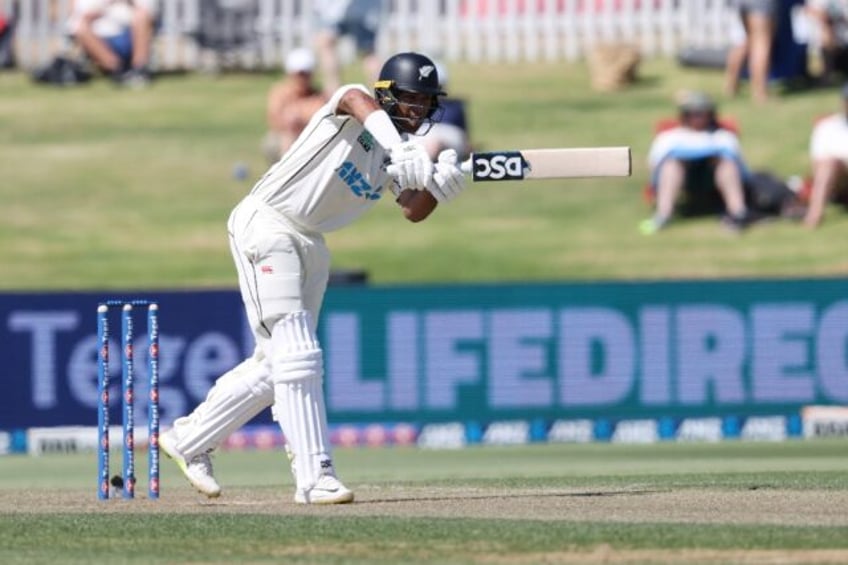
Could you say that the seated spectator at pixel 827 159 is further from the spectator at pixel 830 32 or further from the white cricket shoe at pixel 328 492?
the white cricket shoe at pixel 328 492

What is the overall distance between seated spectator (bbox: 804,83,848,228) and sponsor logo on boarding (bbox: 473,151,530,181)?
8.93m

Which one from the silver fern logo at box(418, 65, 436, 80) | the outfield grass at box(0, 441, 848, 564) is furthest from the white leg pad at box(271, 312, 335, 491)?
the silver fern logo at box(418, 65, 436, 80)

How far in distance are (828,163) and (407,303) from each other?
3979 millimetres

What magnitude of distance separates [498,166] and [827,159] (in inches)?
356

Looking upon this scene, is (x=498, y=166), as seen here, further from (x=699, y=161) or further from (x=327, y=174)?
(x=699, y=161)

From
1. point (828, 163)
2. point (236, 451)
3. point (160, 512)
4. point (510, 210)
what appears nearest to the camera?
point (160, 512)

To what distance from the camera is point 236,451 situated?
1445cm

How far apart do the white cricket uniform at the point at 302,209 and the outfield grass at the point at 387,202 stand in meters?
8.19

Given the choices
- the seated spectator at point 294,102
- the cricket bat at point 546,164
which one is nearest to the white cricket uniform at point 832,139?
the seated spectator at point 294,102

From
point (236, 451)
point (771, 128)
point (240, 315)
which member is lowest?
point (236, 451)

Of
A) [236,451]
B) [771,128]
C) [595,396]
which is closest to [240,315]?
[236,451]

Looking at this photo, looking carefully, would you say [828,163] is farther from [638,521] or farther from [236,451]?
[638,521]

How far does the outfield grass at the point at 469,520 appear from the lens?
20.8 ft

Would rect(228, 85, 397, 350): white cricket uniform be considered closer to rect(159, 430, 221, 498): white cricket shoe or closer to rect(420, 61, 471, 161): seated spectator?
rect(159, 430, 221, 498): white cricket shoe
